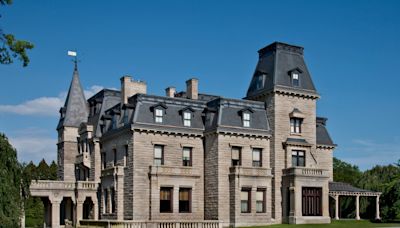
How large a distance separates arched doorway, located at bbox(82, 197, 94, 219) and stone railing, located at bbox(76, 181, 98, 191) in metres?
1.16

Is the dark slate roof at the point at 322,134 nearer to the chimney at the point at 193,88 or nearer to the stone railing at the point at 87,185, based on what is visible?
the chimney at the point at 193,88

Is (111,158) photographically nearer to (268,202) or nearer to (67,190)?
(67,190)

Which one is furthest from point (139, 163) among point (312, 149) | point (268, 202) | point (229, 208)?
point (312, 149)

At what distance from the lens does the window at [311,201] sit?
46.7m

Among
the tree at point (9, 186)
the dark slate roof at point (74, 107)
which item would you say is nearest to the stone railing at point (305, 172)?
the dark slate roof at point (74, 107)

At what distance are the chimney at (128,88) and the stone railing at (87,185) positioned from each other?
741 centimetres

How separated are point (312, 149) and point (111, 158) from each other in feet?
55.5

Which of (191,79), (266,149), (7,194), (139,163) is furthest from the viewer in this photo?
(191,79)

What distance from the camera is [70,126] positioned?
180ft

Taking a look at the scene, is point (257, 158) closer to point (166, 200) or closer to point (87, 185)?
point (166, 200)

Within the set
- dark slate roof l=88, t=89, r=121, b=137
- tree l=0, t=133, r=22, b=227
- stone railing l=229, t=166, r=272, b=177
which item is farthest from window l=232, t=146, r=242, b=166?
tree l=0, t=133, r=22, b=227

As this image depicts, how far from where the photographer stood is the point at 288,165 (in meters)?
47.9

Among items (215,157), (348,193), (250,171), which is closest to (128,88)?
(215,157)

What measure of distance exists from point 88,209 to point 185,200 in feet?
35.6
